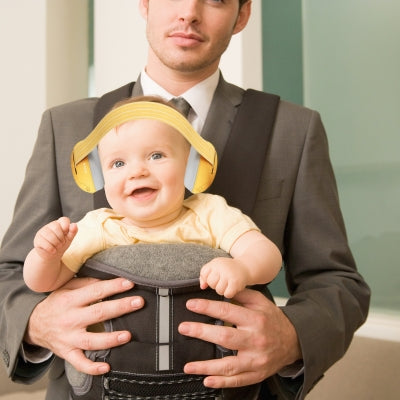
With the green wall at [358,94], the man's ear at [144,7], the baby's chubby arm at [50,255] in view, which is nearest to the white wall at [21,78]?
the green wall at [358,94]

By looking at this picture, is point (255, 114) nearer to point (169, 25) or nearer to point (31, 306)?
point (169, 25)

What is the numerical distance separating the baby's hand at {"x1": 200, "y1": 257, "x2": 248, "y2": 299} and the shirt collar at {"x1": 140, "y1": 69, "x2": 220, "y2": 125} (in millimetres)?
512

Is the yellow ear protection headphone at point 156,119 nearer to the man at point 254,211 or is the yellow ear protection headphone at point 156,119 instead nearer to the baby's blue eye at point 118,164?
the baby's blue eye at point 118,164

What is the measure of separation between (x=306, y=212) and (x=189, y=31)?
0.48 meters

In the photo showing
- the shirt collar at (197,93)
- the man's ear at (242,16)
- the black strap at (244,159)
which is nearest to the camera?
the black strap at (244,159)

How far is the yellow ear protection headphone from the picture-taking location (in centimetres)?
88

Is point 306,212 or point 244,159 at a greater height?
point 244,159

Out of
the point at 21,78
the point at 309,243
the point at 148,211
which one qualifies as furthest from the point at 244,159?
the point at 21,78

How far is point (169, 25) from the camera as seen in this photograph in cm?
119

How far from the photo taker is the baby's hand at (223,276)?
78cm

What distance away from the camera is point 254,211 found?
1.17 metres

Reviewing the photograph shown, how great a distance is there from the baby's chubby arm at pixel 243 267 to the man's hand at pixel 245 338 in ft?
0.20

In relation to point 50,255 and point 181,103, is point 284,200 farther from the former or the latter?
point 50,255

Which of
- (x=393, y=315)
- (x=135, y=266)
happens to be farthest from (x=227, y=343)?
(x=393, y=315)
